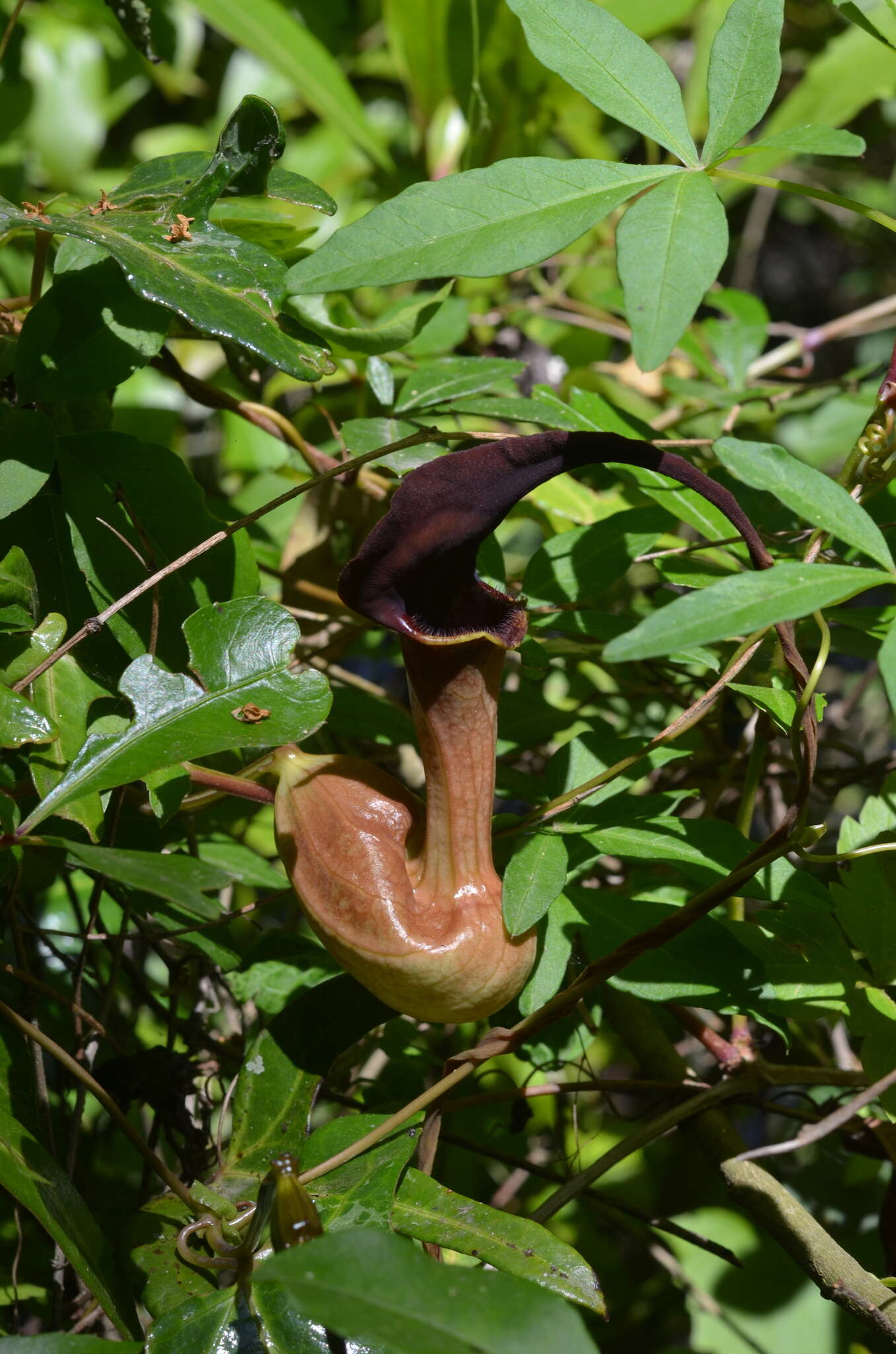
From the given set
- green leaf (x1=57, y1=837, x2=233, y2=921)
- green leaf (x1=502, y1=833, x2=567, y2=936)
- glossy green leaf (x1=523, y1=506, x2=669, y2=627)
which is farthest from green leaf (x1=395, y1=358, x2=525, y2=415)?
green leaf (x1=57, y1=837, x2=233, y2=921)

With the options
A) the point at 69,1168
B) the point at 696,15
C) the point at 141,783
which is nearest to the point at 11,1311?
the point at 69,1168

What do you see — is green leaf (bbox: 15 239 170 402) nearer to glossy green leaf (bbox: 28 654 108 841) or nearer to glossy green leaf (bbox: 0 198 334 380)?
glossy green leaf (bbox: 0 198 334 380)

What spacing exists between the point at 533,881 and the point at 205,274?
0.45m

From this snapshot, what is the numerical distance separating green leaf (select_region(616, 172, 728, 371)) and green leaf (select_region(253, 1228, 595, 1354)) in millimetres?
446

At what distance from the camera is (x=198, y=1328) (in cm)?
60

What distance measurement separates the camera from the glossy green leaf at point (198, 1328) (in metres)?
0.59

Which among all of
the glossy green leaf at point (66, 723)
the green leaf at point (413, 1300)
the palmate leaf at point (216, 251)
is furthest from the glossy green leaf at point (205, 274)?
the green leaf at point (413, 1300)

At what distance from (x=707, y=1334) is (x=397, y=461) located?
1001mm

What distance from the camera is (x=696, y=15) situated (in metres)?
1.84

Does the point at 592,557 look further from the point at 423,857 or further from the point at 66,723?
the point at 66,723

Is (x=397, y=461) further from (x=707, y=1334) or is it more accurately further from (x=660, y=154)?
(x=660, y=154)

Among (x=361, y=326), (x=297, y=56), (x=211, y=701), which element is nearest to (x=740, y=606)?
(x=211, y=701)

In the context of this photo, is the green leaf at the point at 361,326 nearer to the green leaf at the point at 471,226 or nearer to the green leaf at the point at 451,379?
the green leaf at the point at 451,379

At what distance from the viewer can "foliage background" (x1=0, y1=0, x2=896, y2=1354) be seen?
2.46 feet
